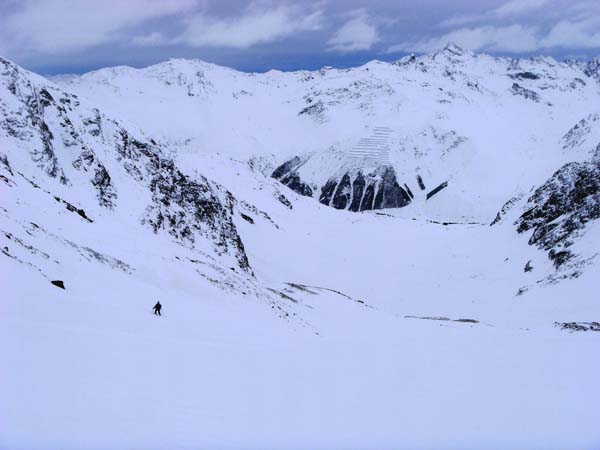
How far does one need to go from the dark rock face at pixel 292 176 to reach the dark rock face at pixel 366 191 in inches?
260

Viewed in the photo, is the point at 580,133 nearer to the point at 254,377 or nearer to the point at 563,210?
the point at 563,210

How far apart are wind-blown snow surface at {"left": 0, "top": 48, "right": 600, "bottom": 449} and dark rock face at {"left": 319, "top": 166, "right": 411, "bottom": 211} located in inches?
3188

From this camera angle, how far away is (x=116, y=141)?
4219 centimetres

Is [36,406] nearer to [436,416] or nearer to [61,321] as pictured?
[61,321]

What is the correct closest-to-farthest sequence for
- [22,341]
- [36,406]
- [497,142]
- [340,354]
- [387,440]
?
[36,406] < [22,341] < [387,440] < [340,354] < [497,142]

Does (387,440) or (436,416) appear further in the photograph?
(436,416)

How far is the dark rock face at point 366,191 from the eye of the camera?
14788cm

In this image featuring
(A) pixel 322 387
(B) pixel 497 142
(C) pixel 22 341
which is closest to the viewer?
(C) pixel 22 341

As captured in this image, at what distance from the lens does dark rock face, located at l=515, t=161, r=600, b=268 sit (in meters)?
45.7

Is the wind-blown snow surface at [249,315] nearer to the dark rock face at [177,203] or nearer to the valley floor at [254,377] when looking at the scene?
the valley floor at [254,377]

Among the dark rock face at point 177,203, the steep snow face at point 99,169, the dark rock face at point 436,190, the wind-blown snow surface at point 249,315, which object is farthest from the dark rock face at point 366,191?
the steep snow face at point 99,169

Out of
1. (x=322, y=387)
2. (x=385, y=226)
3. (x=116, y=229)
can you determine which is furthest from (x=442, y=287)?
(x=322, y=387)

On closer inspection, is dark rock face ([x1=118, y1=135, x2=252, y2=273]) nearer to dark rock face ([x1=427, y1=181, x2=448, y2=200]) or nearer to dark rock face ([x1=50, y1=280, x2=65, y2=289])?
dark rock face ([x1=50, y1=280, x2=65, y2=289])

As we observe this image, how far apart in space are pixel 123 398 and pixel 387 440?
5.38m
